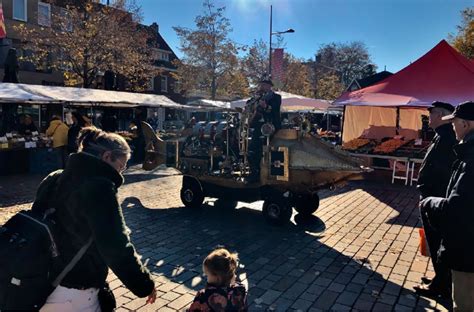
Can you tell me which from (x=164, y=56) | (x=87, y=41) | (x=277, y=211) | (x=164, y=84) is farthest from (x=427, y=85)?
(x=164, y=56)

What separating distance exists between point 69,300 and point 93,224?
513 mm

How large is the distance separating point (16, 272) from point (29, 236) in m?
0.19

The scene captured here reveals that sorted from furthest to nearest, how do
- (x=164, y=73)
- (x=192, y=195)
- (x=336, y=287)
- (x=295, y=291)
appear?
(x=164, y=73) → (x=192, y=195) → (x=336, y=287) → (x=295, y=291)

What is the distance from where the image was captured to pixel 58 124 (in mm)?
12000

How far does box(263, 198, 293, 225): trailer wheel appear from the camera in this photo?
6.69 meters

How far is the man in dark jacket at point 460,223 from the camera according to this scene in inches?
106

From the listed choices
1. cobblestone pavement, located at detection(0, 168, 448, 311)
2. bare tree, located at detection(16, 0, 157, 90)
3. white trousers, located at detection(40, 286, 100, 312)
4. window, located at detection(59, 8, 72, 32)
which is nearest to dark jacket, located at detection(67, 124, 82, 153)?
cobblestone pavement, located at detection(0, 168, 448, 311)

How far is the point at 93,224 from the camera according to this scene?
215cm

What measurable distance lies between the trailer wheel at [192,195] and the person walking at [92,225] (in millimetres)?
5492

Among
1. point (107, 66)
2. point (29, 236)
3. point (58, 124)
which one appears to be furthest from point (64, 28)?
point (29, 236)

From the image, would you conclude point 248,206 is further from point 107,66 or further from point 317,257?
point 107,66

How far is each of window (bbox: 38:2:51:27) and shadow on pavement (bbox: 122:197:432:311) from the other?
22.5 metres

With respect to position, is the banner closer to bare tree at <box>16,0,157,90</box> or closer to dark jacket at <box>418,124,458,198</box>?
bare tree at <box>16,0,157,90</box>

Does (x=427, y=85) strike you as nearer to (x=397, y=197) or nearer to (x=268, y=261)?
(x=397, y=197)
